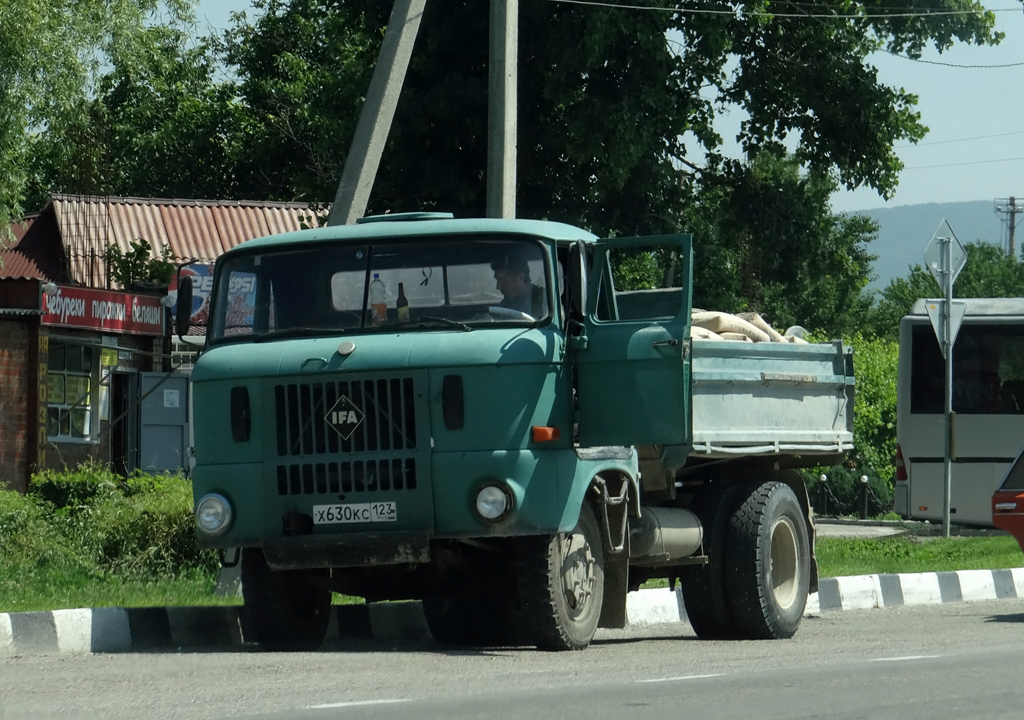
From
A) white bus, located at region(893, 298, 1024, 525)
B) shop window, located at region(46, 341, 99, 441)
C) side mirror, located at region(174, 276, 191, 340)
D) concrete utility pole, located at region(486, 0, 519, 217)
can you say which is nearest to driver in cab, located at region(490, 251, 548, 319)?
side mirror, located at region(174, 276, 191, 340)

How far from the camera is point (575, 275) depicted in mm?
9117

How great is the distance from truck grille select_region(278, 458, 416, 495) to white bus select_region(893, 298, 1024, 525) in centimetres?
1470

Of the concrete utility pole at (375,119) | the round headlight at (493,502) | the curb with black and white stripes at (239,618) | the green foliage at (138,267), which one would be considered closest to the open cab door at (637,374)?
the round headlight at (493,502)

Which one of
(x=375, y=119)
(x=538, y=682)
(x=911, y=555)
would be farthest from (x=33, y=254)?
(x=538, y=682)

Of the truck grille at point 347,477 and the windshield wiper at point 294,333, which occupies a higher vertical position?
the windshield wiper at point 294,333

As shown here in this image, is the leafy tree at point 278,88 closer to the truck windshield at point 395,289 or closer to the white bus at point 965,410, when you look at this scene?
the white bus at point 965,410

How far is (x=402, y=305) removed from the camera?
30.5 ft

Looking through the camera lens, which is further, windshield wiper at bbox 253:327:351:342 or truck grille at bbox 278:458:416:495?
windshield wiper at bbox 253:327:351:342

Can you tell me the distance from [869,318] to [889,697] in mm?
63790

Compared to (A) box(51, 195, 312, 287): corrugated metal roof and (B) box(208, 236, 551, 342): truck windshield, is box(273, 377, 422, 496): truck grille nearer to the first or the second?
(B) box(208, 236, 551, 342): truck windshield

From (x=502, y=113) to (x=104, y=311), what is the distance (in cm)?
1253

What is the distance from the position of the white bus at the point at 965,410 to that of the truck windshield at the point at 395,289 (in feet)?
46.3

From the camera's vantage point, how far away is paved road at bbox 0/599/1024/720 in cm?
642

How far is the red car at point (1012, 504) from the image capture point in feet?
43.6
